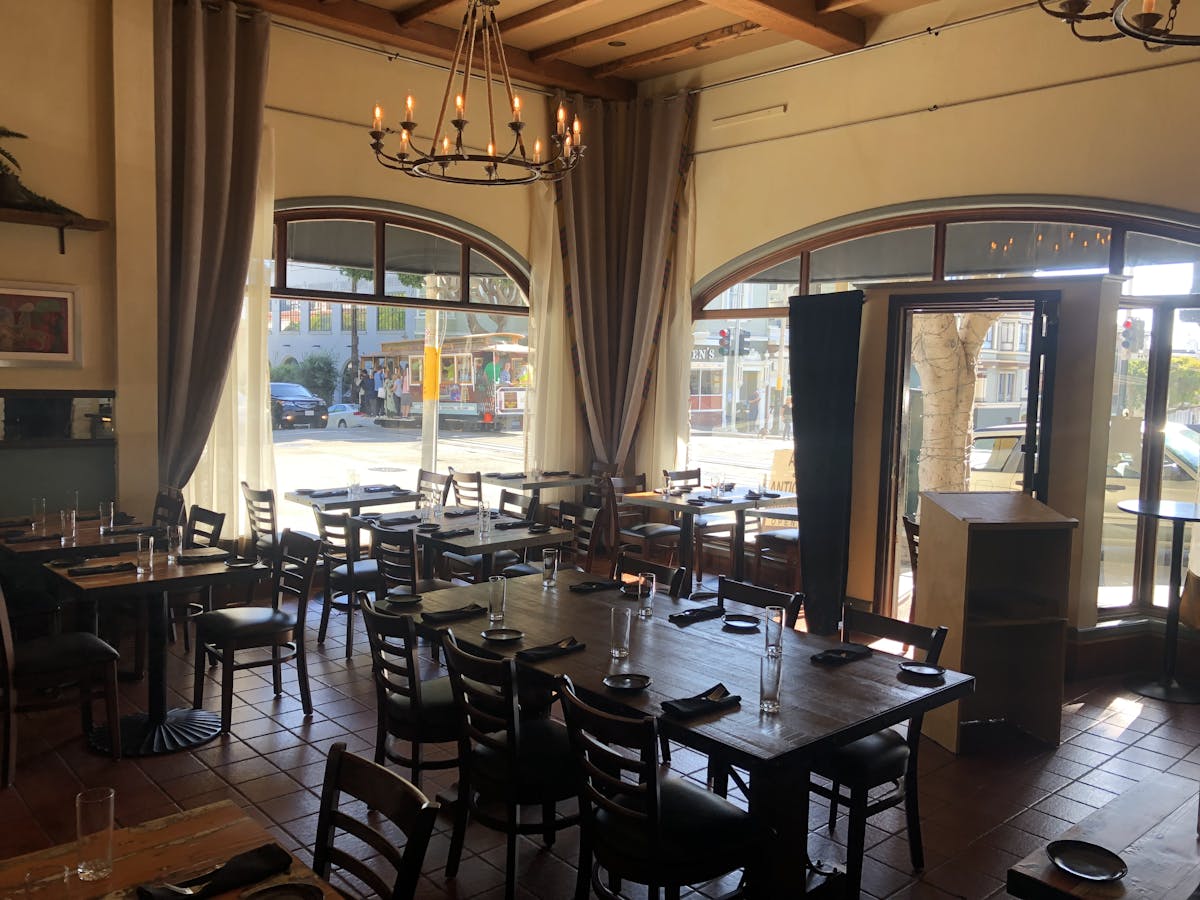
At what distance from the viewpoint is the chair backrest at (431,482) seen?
7.56 m

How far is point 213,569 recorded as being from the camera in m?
4.45

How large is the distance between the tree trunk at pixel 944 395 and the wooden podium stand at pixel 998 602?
53.5 inches

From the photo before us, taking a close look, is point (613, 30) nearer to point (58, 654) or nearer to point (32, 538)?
point (32, 538)

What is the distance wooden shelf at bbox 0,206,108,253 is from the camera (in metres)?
5.40

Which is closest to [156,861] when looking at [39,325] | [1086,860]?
[1086,860]

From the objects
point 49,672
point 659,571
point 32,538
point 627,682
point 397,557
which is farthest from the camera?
point 397,557

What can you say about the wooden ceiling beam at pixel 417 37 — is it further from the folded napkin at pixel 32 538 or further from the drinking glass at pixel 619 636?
the drinking glass at pixel 619 636

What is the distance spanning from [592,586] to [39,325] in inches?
150

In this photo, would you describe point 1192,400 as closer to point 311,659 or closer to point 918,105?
point 918,105

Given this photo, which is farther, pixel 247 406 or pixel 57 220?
pixel 247 406

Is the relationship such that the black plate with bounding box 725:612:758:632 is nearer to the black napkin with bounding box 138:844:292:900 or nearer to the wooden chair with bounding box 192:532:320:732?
the wooden chair with bounding box 192:532:320:732

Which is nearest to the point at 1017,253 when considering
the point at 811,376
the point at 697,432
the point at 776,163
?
the point at 811,376

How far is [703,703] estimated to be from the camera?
2873 millimetres

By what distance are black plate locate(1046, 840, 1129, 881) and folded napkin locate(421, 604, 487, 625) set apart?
7.65ft
